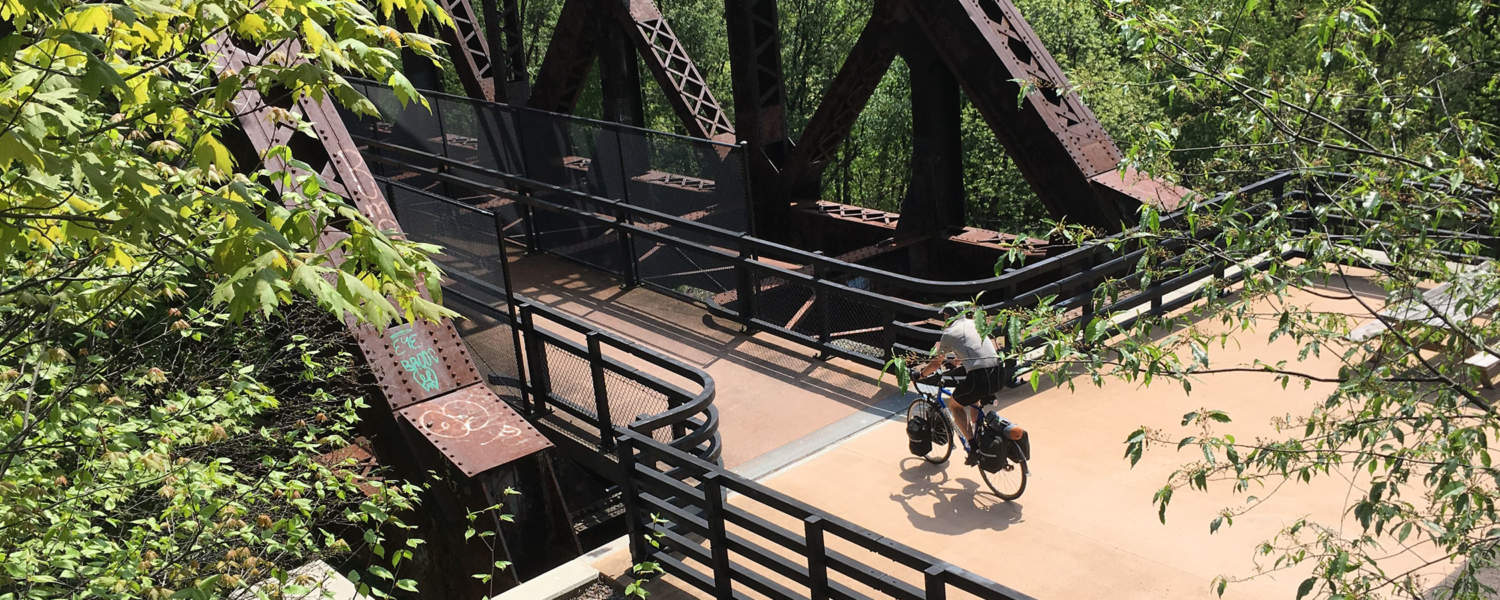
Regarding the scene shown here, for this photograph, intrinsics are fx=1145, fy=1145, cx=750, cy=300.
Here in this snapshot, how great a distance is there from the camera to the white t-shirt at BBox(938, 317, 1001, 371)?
7617 millimetres

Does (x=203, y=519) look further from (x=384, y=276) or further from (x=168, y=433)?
(x=384, y=276)

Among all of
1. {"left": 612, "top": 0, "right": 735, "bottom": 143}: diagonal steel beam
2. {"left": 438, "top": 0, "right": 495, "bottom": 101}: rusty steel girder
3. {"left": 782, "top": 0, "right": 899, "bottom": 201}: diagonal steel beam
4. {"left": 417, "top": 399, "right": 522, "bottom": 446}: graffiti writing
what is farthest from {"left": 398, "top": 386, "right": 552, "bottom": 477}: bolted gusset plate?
{"left": 438, "top": 0, "right": 495, "bottom": 101}: rusty steel girder

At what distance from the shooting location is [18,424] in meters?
5.11

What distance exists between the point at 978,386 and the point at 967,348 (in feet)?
0.92

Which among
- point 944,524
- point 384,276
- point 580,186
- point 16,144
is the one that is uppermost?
point 16,144

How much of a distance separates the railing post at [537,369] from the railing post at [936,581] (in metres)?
4.73

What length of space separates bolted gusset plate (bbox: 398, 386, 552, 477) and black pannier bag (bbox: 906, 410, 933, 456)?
99.1 inches

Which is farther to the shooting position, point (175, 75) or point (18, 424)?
point (175, 75)

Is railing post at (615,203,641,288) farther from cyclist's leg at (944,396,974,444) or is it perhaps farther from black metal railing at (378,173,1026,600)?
cyclist's leg at (944,396,974,444)

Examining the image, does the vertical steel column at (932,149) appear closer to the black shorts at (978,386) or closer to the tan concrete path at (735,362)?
the tan concrete path at (735,362)

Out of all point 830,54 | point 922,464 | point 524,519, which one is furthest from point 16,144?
point 830,54

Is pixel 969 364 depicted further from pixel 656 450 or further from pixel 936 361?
pixel 656 450

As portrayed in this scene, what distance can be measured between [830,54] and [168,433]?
3730cm

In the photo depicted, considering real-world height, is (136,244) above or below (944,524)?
above
